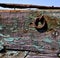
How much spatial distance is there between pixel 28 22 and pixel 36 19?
0.16ft

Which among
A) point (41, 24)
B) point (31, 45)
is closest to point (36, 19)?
point (41, 24)

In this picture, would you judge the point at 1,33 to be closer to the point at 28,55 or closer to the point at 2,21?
the point at 2,21

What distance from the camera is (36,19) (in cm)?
115

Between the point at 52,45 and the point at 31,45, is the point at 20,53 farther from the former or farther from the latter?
the point at 52,45

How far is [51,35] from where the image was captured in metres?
1.12

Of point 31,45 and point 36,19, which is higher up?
point 36,19

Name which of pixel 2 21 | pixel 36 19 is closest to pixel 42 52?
pixel 36 19

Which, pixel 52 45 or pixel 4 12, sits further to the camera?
pixel 4 12

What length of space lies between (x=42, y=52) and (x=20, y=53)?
119 millimetres

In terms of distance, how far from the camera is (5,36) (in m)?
1.18

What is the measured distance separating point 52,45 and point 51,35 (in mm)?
59

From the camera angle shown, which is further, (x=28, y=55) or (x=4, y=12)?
(x=4, y=12)

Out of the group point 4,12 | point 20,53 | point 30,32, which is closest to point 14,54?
point 20,53

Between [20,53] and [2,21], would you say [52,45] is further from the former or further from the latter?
[2,21]
